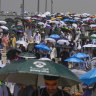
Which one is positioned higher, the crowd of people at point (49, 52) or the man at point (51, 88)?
the man at point (51, 88)

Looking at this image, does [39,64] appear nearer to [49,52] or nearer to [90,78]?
[90,78]

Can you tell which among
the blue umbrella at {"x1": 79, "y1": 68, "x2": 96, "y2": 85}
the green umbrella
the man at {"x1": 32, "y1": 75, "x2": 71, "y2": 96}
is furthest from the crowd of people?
the blue umbrella at {"x1": 79, "y1": 68, "x2": 96, "y2": 85}

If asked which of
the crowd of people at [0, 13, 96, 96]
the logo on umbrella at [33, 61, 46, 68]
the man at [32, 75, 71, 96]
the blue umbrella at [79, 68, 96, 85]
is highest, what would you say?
the logo on umbrella at [33, 61, 46, 68]

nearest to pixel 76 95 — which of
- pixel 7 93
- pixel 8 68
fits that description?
pixel 7 93

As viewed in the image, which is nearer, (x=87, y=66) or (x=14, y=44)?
(x=87, y=66)

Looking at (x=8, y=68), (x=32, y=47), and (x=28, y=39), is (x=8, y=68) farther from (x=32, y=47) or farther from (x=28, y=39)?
(x=28, y=39)

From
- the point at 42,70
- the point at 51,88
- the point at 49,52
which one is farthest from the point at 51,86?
the point at 49,52

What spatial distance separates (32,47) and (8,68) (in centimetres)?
1127

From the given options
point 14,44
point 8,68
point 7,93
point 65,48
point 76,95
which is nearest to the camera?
point 8,68

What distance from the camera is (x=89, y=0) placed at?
84.4 meters

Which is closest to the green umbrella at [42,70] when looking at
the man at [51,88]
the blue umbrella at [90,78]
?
the man at [51,88]

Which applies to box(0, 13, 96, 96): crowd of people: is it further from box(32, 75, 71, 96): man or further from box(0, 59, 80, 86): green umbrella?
box(0, 59, 80, 86): green umbrella

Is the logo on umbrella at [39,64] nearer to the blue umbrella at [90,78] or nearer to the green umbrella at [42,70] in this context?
the green umbrella at [42,70]

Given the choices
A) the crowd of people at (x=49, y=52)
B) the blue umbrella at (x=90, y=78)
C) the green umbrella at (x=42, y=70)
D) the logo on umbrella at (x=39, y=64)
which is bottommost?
the crowd of people at (x=49, y=52)
